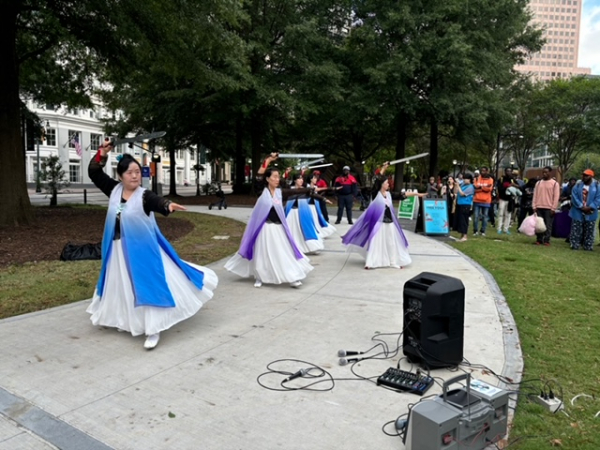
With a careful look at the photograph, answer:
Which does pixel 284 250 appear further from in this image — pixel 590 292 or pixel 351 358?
pixel 590 292

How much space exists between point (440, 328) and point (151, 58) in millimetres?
13911

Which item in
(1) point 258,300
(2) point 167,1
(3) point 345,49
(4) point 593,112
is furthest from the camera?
(4) point 593,112

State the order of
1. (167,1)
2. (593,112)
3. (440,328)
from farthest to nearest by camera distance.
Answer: (593,112) → (167,1) → (440,328)

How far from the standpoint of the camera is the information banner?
13.8 meters

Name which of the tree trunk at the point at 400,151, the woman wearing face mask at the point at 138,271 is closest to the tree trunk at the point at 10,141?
the woman wearing face mask at the point at 138,271

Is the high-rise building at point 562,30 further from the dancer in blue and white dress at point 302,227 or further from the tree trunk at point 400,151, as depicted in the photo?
the dancer in blue and white dress at point 302,227

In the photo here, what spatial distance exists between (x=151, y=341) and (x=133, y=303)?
447 mm

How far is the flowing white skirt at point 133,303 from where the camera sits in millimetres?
4889

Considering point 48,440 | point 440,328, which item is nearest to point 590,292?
point 440,328

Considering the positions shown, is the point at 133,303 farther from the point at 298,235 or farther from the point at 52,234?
the point at 52,234

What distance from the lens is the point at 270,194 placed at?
763cm

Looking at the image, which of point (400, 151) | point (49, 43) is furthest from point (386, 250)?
point (400, 151)

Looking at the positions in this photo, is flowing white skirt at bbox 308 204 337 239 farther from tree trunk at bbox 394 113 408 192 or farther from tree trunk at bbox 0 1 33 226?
tree trunk at bbox 394 113 408 192

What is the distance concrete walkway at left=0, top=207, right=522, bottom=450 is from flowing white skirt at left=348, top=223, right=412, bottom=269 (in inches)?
85.7
